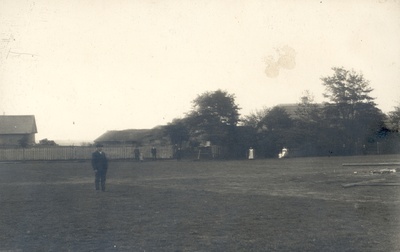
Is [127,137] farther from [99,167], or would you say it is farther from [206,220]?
[206,220]

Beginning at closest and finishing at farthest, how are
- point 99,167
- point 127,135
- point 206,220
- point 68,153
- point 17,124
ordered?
point 206,220 < point 99,167 < point 68,153 < point 17,124 < point 127,135

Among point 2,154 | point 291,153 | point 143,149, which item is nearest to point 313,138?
point 291,153

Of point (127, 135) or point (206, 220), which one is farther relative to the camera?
point (127, 135)

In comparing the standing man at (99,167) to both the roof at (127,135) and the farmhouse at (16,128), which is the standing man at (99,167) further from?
the farmhouse at (16,128)

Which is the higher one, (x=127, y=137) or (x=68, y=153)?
(x=127, y=137)

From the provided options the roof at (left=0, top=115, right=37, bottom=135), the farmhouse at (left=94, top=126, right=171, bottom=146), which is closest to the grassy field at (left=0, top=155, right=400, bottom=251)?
the farmhouse at (left=94, top=126, right=171, bottom=146)

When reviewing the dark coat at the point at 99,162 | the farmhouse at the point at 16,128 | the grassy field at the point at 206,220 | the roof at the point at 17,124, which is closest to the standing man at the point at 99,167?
the dark coat at the point at 99,162

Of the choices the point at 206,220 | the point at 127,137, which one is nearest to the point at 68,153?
the point at 127,137

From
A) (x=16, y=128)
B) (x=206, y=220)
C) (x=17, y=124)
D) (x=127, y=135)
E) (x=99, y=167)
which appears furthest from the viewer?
(x=127, y=135)
